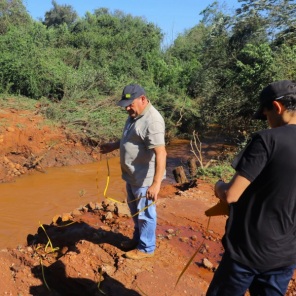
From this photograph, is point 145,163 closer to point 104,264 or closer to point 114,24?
point 104,264

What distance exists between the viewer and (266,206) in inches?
78.8

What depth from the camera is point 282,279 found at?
2.15m

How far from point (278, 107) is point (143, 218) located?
1.95 m

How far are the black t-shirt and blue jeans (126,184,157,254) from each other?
1.48 metres

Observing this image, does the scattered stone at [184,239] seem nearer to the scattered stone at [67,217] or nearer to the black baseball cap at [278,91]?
the scattered stone at [67,217]

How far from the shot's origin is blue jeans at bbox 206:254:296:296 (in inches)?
83.0

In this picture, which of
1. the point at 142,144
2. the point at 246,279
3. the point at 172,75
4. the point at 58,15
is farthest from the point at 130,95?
the point at 58,15

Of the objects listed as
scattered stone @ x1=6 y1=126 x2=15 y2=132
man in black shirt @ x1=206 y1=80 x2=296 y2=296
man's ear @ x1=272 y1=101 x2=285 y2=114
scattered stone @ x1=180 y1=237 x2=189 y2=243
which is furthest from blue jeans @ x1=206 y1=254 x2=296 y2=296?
scattered stone @ x1=6 y1=126 x2=15 y2=132

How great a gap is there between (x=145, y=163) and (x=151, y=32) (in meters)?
20.6

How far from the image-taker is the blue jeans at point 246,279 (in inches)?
83.0

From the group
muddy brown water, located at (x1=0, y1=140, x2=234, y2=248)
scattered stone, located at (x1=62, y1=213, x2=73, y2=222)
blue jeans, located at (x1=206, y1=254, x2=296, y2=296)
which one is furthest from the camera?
muddy brown water, located at (x1=0, y1=140, x2=234, y2=248)

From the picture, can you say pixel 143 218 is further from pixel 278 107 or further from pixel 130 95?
pixel 278 107

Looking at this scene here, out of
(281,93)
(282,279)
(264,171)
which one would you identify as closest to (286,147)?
(264,171)

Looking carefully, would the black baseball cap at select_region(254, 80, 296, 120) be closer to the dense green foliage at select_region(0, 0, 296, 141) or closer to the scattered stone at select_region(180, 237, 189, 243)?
the scattered stone at select_region(180, 237, 189, 243)
